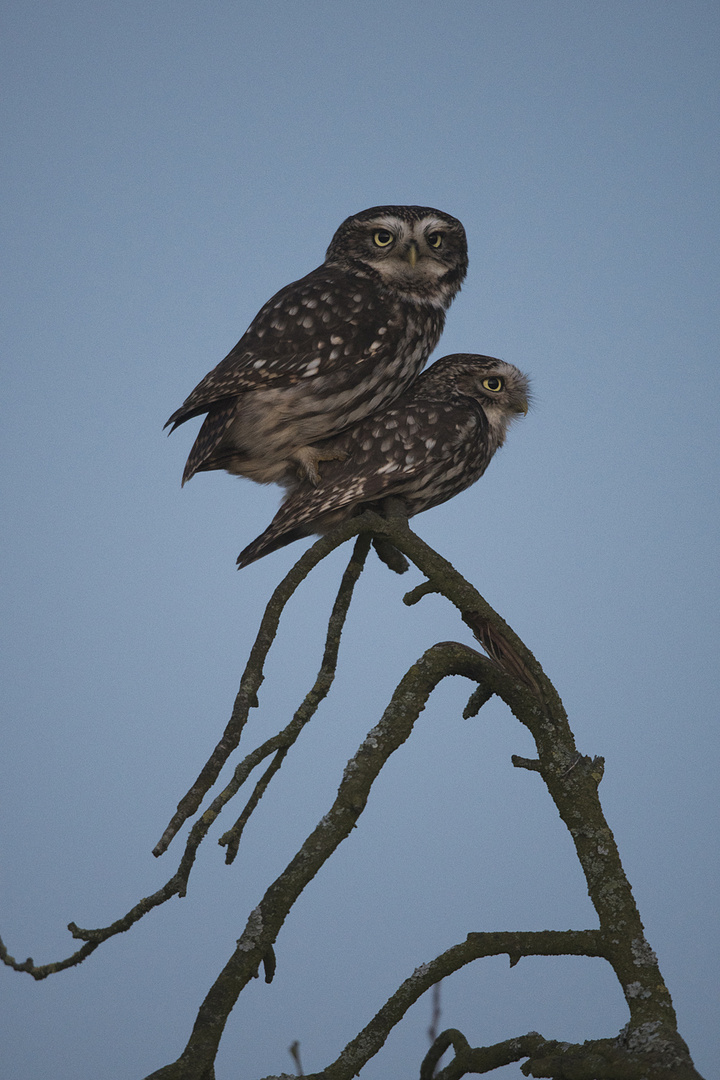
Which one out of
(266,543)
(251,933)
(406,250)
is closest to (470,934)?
(251,933)

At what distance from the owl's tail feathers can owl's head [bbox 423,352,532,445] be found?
0.82 meters

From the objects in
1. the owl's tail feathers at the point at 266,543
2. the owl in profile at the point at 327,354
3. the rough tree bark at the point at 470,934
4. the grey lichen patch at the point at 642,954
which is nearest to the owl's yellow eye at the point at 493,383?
the owl in profile at the point at 327,354

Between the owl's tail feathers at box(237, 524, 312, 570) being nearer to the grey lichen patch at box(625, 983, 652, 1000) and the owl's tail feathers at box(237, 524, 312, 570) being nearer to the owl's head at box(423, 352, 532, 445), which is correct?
the owl's head at box(423, 352, 532, 445)

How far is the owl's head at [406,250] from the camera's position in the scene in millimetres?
3645

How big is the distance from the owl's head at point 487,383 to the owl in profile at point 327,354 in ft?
0.66

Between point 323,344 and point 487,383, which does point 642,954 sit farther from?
point 487,383

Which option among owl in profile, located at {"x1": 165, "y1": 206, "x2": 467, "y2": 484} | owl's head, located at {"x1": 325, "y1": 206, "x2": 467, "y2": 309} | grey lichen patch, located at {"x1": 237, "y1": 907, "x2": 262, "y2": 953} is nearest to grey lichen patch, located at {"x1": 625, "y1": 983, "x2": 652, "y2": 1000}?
grey lichen patch, located at {"x1": 237, "y1": 907, "x2": 262, "y2": 953}

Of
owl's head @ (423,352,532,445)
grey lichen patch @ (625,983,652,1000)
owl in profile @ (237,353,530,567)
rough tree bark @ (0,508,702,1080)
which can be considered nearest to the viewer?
rough tree bark @ (0,508,702,1080)

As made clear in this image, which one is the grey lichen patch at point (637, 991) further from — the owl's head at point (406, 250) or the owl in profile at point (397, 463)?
the owl's head at point (406, 250)

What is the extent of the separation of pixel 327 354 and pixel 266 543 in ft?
2.22

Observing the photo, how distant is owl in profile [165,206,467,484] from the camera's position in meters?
3.30

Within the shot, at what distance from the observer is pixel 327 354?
3.31m

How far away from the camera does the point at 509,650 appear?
2.70 meters

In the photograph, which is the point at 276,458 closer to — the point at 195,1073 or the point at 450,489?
the point at 450,489
